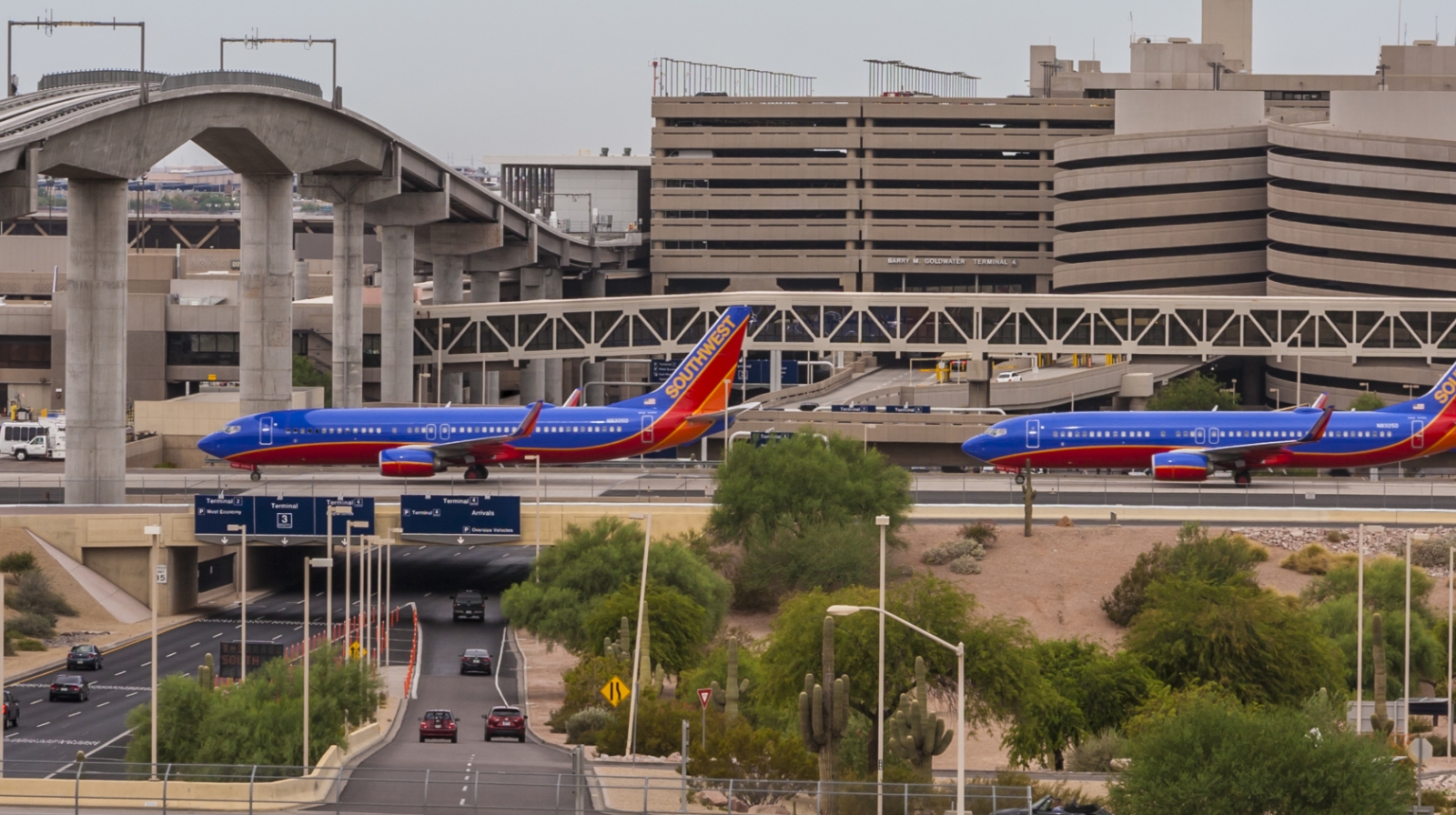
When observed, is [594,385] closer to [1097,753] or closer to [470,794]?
[1097,753]

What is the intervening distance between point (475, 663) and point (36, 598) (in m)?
21.5

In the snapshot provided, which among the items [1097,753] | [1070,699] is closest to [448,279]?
[1070,699]

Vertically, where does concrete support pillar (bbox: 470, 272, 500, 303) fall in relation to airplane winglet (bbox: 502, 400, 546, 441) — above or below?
above

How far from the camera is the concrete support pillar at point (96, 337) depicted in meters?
87.1

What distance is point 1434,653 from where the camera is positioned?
237 feet

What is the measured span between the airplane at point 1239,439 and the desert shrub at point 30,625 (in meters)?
44.4

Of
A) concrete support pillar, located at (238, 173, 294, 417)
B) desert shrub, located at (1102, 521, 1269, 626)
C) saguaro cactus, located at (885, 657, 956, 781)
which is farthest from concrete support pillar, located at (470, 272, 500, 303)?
saguaro cactus, located at (885, 657, 956, 781)

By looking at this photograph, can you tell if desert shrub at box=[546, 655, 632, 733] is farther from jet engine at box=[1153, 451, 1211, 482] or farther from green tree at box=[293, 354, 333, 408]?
green tree at box=[293, 354, 333, 408]

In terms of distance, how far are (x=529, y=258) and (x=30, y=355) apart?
127 ft

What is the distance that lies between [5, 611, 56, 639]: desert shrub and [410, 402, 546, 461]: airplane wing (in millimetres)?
21096

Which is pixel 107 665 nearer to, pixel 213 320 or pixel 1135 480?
pixel 1135 480

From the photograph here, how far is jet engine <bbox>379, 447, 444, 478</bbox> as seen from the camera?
3866 inches

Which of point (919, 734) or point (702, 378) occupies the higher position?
point (702, 378)

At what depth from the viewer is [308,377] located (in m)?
148
